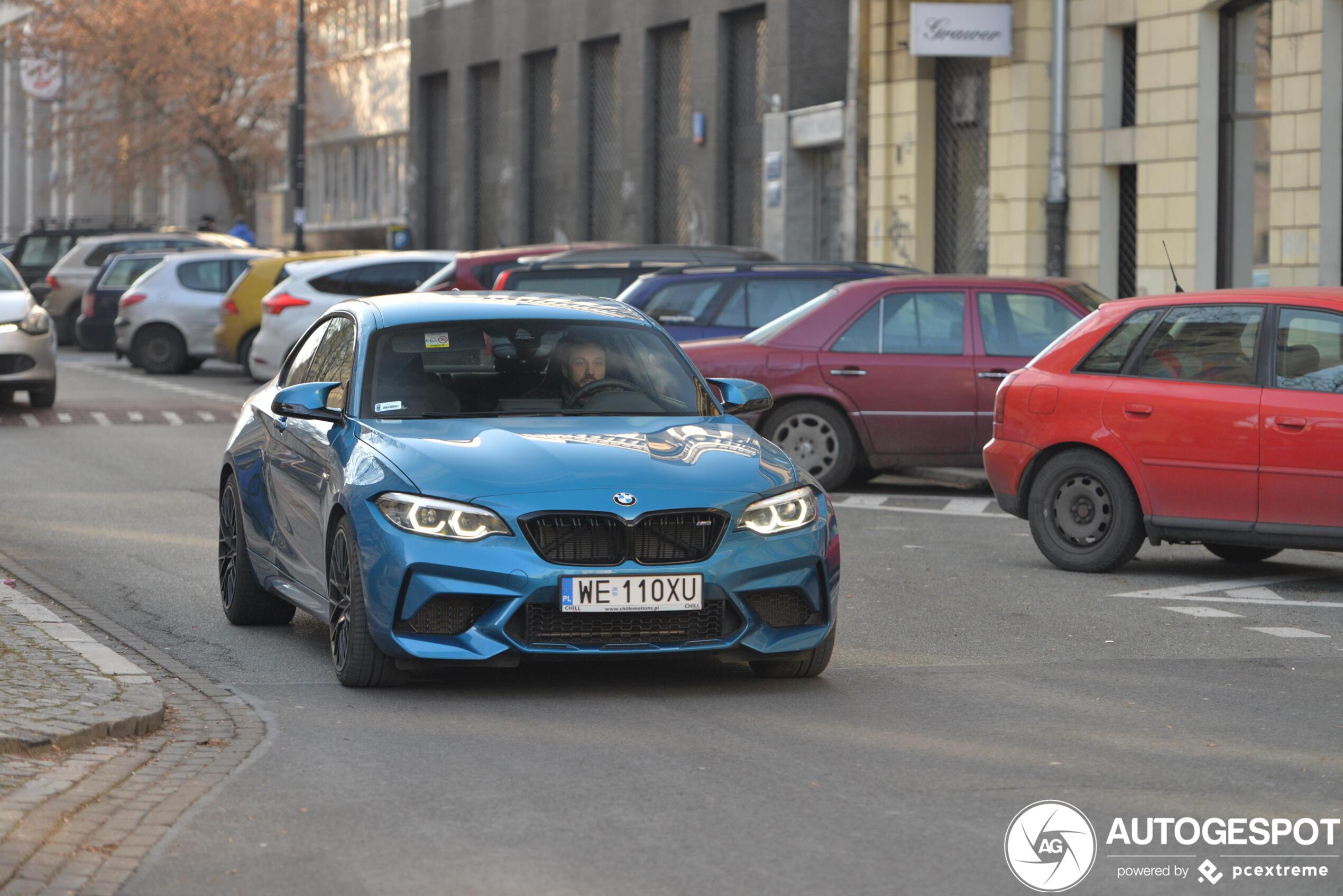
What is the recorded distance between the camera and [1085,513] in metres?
11.9

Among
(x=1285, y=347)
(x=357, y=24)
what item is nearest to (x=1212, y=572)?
(x=1285, y=347)

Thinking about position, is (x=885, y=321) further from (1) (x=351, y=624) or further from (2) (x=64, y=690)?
(2) (x=64, y=690)

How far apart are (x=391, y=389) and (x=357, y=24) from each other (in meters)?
50.0

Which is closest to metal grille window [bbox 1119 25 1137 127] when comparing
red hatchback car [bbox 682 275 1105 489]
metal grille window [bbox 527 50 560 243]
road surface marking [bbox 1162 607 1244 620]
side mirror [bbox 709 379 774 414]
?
red hatchback car [bbox 682 275 1105 489]

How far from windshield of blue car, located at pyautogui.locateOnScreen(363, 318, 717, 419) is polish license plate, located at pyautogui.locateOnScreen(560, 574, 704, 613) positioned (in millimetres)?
1137

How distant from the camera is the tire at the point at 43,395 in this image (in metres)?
23.2

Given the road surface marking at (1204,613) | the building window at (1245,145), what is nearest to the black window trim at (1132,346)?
the road surface marking at (1204,613)

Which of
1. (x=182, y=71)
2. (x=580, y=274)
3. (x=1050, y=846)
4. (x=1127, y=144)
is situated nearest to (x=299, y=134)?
(x=182, y=71)

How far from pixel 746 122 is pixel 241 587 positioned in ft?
92.9

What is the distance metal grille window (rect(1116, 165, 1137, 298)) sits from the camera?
86.2 ft

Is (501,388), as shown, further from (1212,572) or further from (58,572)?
(1212,572)

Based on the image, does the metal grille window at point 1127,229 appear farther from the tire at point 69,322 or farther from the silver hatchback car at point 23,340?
the tire at point 69,322

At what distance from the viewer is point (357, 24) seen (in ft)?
187

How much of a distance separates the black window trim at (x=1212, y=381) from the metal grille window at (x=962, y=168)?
55.7ft
